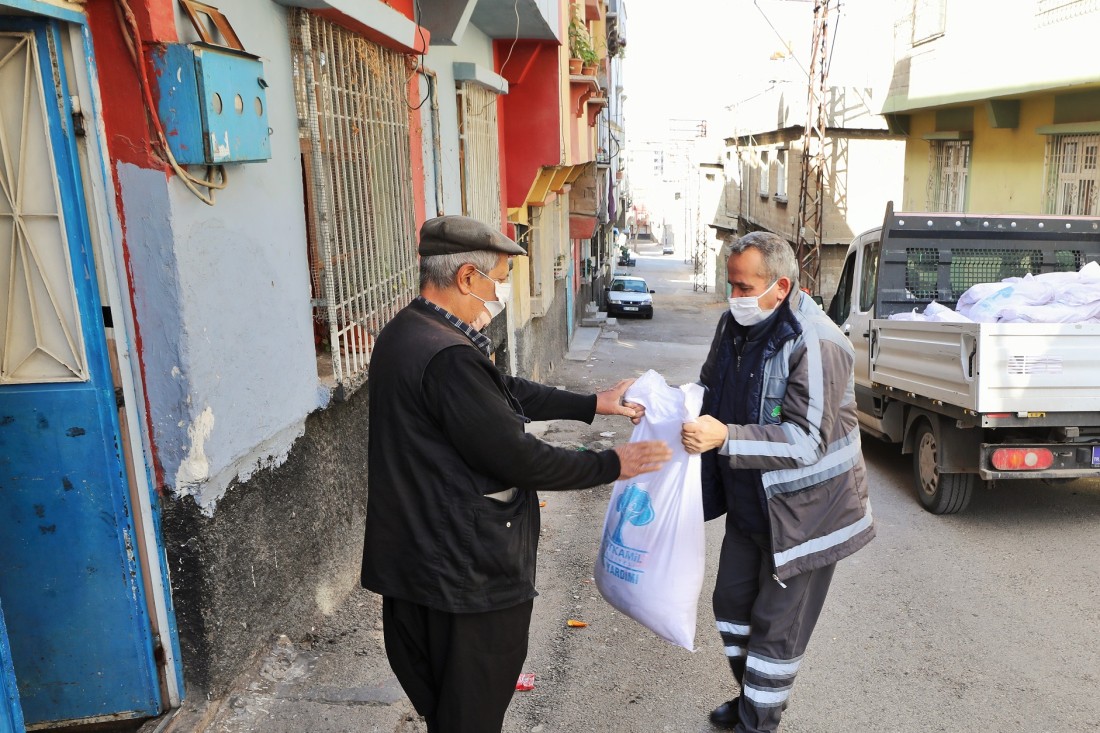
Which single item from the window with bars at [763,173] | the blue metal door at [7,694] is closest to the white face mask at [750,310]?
the blue metal door at [7,694]

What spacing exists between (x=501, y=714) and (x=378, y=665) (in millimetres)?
1365

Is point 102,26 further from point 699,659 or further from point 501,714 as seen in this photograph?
point 699,659

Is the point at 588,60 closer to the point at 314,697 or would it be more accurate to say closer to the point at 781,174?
the point at 314,697

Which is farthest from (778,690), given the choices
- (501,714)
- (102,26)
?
(102,26)

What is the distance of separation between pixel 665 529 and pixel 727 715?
37.3 inches

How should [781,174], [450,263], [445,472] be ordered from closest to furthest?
[445,472]
[450,263]
[781,174]

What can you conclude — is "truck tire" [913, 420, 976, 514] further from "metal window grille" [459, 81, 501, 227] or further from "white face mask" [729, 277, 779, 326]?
"metal window grille" [459, 81, 501, 227]

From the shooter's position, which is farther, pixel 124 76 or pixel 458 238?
pixel 124 76

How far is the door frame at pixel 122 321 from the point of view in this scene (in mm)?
2455

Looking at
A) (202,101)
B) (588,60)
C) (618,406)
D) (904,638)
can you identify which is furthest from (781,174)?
(202,101)

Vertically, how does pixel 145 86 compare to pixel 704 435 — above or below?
above

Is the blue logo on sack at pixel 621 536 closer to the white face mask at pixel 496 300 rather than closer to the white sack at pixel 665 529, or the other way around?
the white sack at pixel 665 529

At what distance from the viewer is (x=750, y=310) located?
3.07 metres

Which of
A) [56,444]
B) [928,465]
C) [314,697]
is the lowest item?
[928,465]
